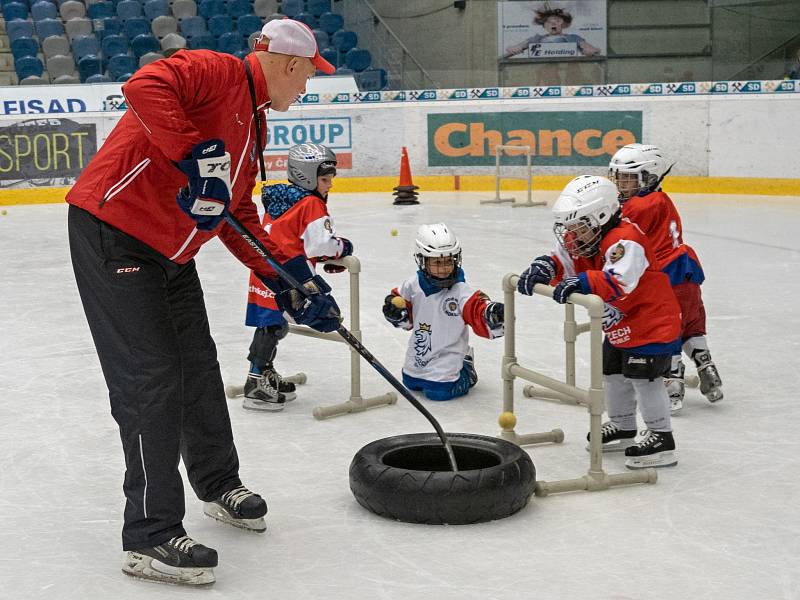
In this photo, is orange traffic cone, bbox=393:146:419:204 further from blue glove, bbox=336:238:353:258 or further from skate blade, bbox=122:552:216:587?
→ skate blade, bbox=122:552:216:587

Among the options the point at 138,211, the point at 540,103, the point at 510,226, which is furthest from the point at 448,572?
the point at 540,103

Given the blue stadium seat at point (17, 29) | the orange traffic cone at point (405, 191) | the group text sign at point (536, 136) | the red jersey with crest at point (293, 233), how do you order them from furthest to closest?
1. the blue stadium seat at point (17, 29)
2. the group text sign at point (536, 136)
3. the orange traffic cone at point (405, 191)
4. the red jersey with crest at point (293, 233)

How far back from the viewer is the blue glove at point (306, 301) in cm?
284

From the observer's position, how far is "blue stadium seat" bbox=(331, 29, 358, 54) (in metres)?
15.1

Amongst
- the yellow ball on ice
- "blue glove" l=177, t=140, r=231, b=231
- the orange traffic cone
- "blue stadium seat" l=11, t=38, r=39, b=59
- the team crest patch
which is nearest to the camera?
"blue glove" l=177, t=140, r=231, b=231

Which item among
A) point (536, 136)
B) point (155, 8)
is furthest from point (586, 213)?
point (155, 8)

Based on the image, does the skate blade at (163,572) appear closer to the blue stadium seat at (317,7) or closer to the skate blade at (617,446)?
the skate blade at (617,446)

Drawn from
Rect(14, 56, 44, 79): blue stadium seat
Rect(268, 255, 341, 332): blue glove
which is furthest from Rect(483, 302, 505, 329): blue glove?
Rect(14, 56, 44, 79): blue stadium seat

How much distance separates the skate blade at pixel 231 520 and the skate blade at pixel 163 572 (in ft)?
Answer: 0.95

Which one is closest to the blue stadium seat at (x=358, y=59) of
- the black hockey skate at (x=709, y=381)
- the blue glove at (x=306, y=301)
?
the black hockey skate at (x=709, y=381)

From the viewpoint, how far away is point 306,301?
2.85 meters

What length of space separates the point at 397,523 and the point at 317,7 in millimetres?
13576

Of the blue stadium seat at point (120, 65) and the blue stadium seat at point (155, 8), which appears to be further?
the blue stadium seat at point (155, 8)

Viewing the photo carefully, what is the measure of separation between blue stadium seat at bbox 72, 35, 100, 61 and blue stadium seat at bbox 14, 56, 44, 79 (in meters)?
0.68
